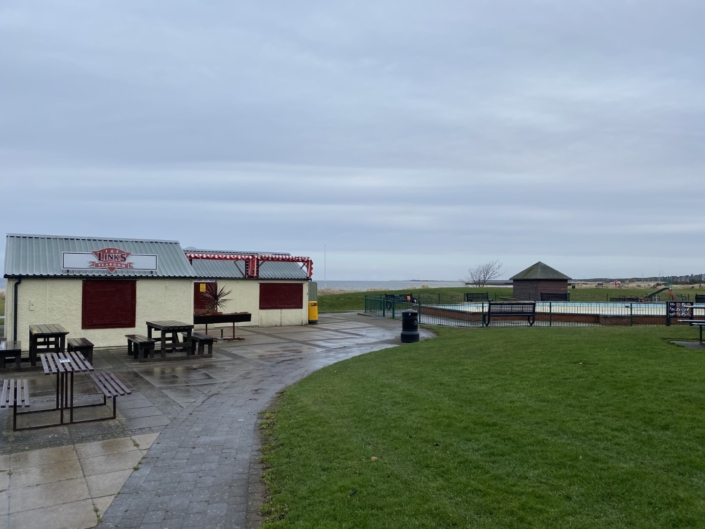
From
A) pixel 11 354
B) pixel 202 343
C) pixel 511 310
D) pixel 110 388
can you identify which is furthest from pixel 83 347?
pixel 511 310

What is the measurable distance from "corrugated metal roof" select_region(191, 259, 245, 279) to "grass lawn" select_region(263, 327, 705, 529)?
15401 mm

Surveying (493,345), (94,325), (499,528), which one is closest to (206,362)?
(94,325)

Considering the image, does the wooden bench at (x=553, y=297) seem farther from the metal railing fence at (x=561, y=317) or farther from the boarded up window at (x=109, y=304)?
the boarded up window at (x=109, y=304)

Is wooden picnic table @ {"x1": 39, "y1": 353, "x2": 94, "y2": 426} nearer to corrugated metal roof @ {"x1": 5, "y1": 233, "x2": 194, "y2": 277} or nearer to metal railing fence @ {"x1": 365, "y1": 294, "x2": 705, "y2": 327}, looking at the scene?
corrugated metal roof @ {"x1": 5, "y1": 233, "x2": 194, "y2": 277}

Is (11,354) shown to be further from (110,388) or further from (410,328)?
(410,328)

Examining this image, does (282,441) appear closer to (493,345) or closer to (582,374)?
(582,374)

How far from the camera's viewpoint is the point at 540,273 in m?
36.5

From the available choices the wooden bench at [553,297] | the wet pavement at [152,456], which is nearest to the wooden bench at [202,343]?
the wet pavement at [152,456]

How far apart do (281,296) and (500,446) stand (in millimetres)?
20653

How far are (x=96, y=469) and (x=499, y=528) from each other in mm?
4371

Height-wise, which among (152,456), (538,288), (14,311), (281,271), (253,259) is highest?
(253,259)

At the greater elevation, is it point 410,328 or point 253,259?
point 253,259

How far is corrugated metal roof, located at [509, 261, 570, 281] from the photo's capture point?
1421 inches

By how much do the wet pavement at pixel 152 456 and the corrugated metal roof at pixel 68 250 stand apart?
5184 millimetres
